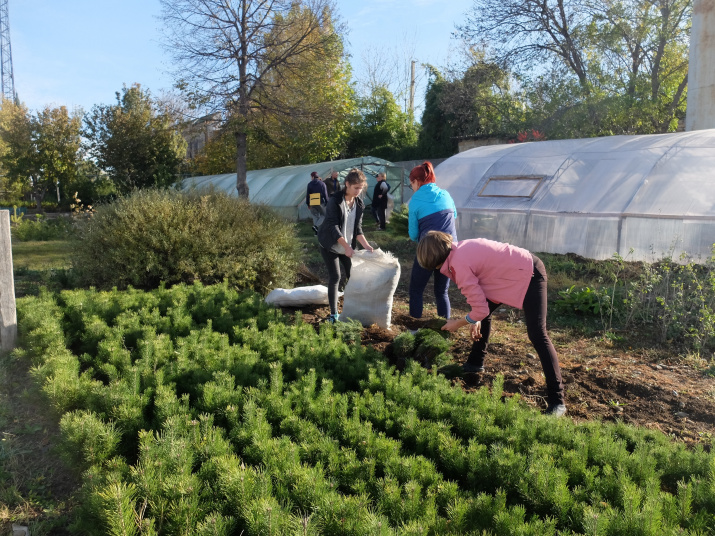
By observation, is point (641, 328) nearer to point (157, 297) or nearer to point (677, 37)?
point (157, 297)

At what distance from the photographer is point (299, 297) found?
18.3ft

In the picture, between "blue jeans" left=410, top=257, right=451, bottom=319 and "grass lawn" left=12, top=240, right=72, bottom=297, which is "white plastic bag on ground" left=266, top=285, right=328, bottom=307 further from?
"grass lawn" left=12, top=240, right=72, bottom=297

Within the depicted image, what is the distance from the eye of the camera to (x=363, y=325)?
16.4ft

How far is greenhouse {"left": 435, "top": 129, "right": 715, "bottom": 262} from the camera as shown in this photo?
25.1ft

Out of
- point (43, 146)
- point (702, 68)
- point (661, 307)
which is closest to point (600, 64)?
point (702, 68)

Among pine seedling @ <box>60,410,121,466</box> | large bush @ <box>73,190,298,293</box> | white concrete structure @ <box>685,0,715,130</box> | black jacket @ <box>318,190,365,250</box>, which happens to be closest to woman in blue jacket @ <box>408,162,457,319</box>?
black jacket @ <box>318,190,365,250</box>

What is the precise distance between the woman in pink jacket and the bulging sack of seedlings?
4.98 feet

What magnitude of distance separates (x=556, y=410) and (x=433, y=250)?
125 centimetres

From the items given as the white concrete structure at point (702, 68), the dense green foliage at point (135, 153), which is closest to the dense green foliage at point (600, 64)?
the white concrete structure at point (702, 68)

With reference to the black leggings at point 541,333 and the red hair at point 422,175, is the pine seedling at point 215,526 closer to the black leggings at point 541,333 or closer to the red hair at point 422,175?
the black leggings at point 541,333

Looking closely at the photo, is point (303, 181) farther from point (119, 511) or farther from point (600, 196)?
point (119, 511)

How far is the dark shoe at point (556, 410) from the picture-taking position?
3256 millimetres

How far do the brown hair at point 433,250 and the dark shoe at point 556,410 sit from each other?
1.15m

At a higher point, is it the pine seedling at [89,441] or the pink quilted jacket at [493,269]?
the pink quilted jacket at [493,269]
